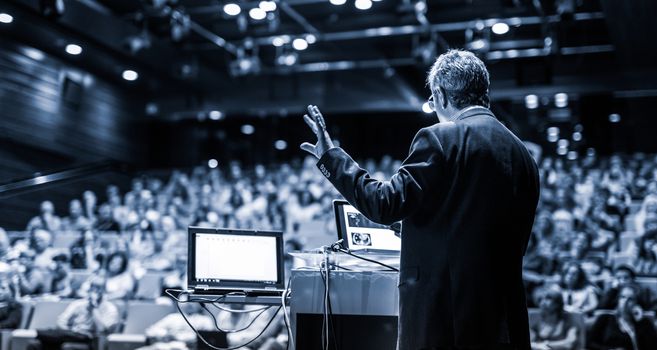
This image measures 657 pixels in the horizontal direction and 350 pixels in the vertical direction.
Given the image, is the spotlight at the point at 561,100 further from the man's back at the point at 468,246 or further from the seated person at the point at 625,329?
the man's back at the point at 468,246

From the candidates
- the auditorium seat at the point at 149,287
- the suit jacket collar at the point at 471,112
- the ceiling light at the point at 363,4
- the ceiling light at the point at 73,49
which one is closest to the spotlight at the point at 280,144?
the ceiling light at the point at 73,49

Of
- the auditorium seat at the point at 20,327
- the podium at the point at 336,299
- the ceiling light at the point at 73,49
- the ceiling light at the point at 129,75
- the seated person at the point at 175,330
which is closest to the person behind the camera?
the podium at the point at 336,299

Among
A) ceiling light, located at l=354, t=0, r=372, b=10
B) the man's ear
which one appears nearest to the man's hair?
the man's ear

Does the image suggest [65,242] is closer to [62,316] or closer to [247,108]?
[62,316]

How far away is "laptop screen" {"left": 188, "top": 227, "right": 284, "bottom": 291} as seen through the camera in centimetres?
219

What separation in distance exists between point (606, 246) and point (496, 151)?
6.06 m

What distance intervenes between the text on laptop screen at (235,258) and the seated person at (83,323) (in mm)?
3340

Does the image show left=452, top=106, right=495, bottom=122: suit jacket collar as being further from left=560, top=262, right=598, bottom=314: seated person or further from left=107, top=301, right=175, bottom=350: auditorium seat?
left=107, top=301, right=175, bottom=350: auditorium seat

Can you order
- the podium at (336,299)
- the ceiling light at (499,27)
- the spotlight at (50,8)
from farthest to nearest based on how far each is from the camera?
the ceiling light at (499,27) → the spotlight at (50,8) → the podium at (336,299)

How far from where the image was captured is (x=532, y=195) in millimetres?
1487

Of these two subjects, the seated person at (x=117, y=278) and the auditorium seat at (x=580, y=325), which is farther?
the seated person at (x=117, y=278)

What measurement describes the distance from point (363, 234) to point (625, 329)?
3.48m

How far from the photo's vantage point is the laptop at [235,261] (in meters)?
2.17

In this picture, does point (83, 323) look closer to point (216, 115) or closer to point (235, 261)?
point (235, 261)
